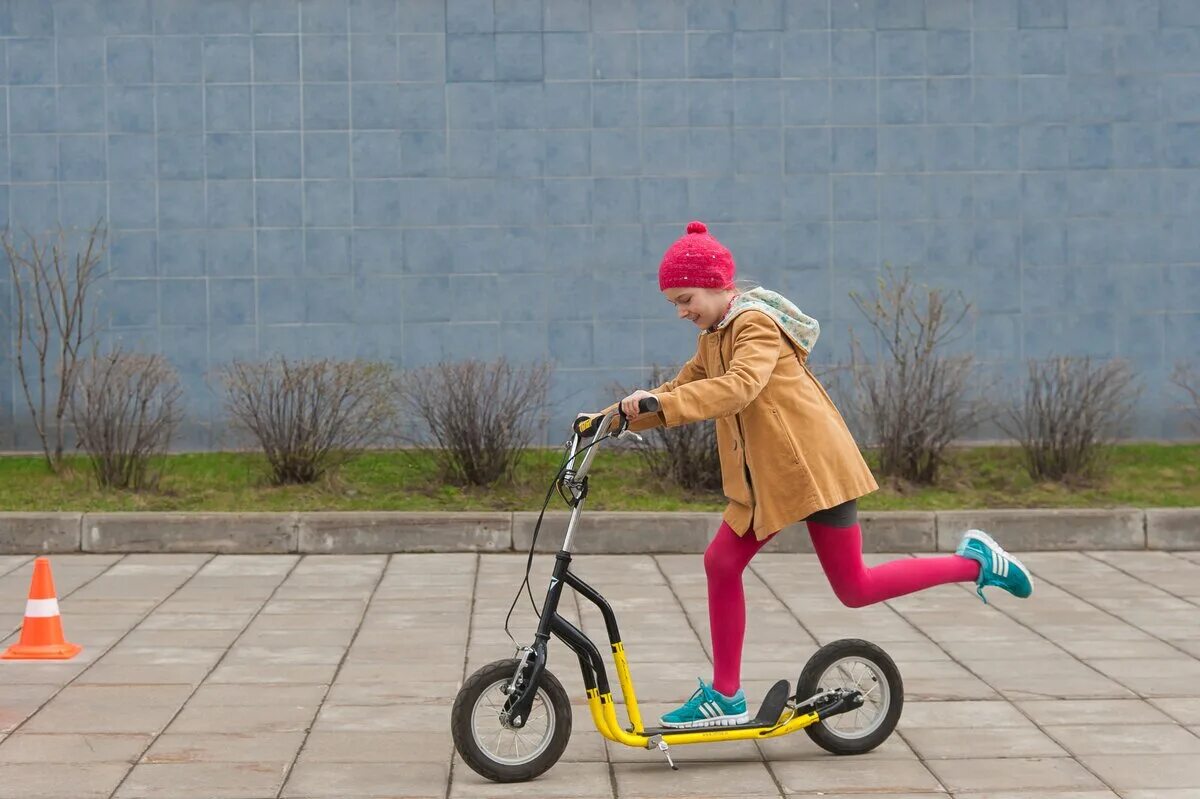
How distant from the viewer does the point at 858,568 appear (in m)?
5.71

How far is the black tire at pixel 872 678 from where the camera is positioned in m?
5.81

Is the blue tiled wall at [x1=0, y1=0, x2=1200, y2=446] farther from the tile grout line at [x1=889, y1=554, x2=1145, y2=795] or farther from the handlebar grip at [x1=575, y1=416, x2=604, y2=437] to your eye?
the handlebar grip at [x1=575, y1=416, x2=604, y2=437]

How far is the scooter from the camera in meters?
5.41

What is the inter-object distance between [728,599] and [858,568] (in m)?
0.46

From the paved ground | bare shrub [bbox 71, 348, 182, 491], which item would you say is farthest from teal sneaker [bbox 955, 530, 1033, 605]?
bare shrub [bbox 71, 348, 182, 491]

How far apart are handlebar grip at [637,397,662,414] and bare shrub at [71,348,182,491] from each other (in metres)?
6.92

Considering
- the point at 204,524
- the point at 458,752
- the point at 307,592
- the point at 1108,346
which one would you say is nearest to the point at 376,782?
the point at 458,752

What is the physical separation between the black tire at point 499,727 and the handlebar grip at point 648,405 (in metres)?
0.94

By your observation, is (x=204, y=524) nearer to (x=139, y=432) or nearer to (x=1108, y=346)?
(x=139, y=432)

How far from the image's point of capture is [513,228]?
13430 mm

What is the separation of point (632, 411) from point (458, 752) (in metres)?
1.37

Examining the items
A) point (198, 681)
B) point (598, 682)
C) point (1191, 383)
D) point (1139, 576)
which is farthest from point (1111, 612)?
point (1191, 383)

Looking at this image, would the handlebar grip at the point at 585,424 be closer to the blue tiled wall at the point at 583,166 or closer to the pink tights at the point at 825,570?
the pink tights at the point at 825,570

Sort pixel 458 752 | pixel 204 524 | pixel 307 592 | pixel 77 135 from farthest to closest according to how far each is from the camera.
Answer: pixel 77 135, pixel 204 524, pixel 307 592, pixel 458 752
